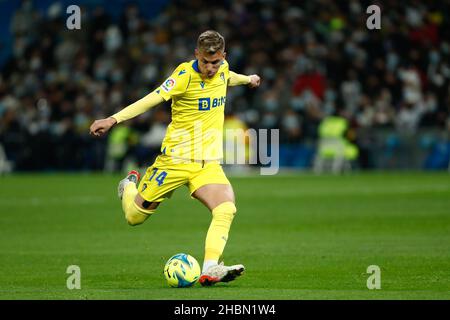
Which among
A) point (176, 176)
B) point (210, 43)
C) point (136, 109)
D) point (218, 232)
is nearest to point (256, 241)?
point (176, 176)

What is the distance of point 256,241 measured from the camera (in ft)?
47.7

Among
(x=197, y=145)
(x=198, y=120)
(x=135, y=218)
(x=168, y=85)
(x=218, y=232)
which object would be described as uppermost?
(x=168, y=85)

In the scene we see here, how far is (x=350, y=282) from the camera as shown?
399 inches

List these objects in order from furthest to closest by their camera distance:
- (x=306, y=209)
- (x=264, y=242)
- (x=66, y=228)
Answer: (x=306, y=209) < (x=66, y=228) < (x=264, y=242)

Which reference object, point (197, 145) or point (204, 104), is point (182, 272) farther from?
point (204, 104)

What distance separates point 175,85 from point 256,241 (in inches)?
195

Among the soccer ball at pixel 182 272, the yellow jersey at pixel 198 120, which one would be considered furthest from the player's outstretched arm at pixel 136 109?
the soccer ball at pixel 182 272

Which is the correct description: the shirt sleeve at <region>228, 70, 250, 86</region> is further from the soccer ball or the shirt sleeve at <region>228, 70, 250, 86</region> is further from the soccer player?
the soccer ball

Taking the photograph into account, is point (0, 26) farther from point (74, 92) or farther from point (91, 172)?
point (91, 172)

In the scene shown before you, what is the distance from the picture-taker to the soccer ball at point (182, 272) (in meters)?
9.79

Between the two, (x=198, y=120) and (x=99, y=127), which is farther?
(x=198, y=120)

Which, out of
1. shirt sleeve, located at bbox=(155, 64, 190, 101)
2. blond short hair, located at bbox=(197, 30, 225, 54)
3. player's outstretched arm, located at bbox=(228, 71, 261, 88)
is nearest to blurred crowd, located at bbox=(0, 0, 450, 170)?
player's outstretched arm, located at bbox=(228, 71, 261, 88)

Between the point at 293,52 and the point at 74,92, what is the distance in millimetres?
7075

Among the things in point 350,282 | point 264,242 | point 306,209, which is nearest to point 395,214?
point 306,209
